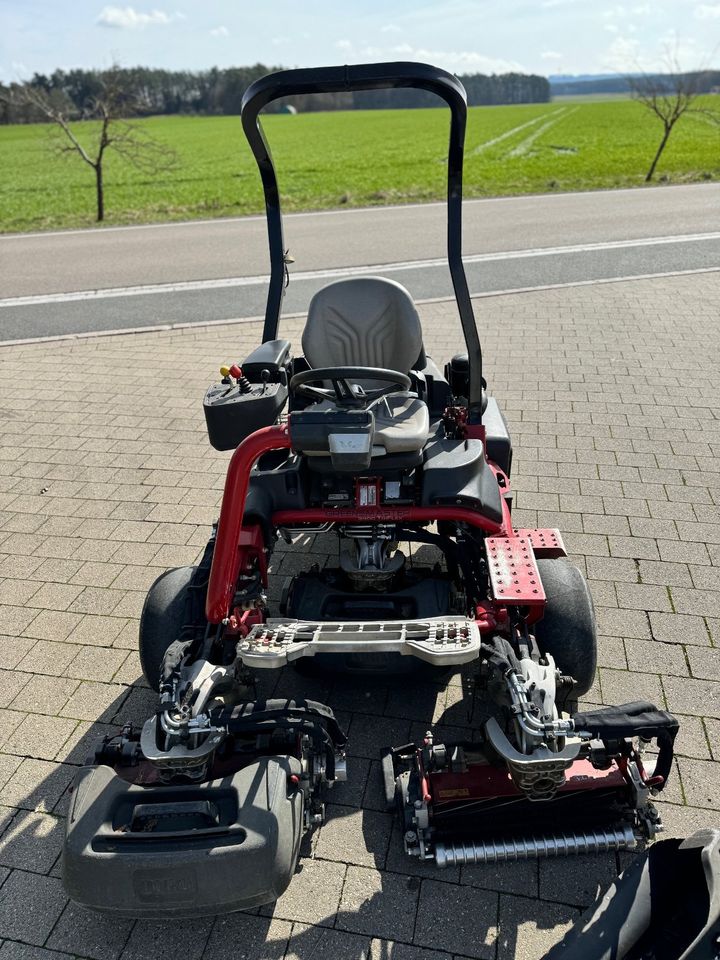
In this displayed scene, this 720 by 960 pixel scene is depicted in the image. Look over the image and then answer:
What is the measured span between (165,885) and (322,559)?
97.8 inches

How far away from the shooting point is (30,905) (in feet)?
8.96

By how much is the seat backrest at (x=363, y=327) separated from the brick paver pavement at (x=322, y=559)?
1.31 m

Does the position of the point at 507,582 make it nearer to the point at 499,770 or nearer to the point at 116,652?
the point at 499,770

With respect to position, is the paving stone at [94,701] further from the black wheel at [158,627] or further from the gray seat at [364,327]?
the gray seat at [364,327]

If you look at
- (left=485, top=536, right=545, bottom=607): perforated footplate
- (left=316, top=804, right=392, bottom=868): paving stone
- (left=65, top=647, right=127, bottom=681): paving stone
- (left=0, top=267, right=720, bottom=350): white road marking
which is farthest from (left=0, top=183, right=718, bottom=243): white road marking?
(left=316, top=804, right=392, bottom=868): paving stone

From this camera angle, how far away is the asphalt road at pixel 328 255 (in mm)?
10188

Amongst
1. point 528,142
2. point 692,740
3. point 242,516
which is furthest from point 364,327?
point 528,142

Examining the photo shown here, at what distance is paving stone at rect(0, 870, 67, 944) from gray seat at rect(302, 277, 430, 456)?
280cm

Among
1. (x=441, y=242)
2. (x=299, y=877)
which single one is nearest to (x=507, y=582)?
(x=299, y=877)

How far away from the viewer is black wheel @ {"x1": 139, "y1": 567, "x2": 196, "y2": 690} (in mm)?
3428

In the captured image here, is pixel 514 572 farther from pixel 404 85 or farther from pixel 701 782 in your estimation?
pixel 404 85

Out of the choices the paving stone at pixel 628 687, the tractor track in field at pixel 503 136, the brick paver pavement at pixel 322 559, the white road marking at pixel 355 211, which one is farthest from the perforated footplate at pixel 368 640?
the tractor track in field at pixel 503 136

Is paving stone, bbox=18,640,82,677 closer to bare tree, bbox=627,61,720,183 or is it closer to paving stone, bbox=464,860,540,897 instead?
paving stone, bbox=464,860,540,897

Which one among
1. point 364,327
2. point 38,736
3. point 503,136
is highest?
point 503,136
